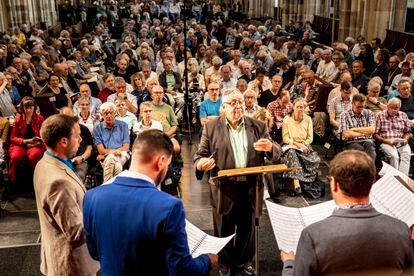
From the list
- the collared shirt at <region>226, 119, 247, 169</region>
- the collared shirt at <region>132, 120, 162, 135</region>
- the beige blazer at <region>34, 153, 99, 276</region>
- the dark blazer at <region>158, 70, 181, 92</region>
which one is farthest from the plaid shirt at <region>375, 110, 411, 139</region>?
the beige blazer at <region>34, 153, 99, 276</region>

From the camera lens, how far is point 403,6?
526 inches

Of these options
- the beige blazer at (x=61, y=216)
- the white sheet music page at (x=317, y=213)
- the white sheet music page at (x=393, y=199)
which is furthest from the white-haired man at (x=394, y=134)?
the beige blazer at (x=61, y=216)

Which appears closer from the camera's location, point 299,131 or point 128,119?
point 299,131

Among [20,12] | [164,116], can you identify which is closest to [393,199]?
[164,116]

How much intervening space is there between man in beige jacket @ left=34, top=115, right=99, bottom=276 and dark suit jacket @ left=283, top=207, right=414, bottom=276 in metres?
1.30

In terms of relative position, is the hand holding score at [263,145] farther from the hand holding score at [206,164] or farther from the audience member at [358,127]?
the audience member at [358,127]

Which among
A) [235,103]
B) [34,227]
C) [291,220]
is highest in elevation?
[235,103]

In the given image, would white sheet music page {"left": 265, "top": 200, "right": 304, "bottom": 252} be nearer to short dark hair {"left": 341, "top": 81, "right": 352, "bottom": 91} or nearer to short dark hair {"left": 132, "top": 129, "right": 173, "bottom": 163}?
short dark hair {"left": 132, "top": 129, "right": 173, "bottom": 163}

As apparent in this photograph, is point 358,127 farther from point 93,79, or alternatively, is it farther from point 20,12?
point 20,12

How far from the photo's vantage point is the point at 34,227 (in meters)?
4.95

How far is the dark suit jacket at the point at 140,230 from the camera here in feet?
6.26

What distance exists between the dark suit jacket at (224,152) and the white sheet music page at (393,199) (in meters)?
0.94

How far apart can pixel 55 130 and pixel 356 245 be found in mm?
1629

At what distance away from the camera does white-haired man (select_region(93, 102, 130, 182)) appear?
5359 mm
